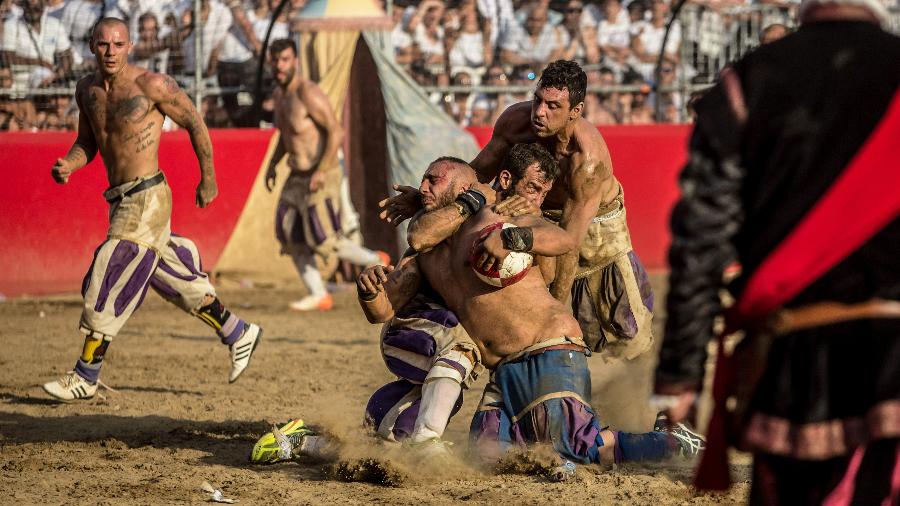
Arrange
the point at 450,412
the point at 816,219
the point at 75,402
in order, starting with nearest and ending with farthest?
the point at 816,219, the point at 450,412, the point at 75,402

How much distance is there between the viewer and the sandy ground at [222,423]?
5.36m

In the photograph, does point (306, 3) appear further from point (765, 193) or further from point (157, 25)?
point (765, 193)

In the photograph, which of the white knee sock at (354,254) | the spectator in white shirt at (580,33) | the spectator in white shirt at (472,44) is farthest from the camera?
the spectator in white shirt at (580,33)

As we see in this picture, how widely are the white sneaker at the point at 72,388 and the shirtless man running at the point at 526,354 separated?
235cm

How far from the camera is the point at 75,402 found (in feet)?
24.5

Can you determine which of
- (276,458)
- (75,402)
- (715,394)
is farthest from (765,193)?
(75,402)

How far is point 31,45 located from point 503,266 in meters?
7.61

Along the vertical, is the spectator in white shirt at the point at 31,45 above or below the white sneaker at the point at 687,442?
above

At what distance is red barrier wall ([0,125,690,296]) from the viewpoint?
38.0ft

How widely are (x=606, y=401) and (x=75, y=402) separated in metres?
2.99

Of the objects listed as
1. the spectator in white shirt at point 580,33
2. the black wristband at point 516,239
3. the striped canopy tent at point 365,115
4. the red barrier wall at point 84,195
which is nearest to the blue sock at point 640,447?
the black wristband at point 516,239

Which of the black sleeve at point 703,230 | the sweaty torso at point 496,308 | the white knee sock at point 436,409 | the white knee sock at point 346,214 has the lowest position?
the white knee sock at point 346,214

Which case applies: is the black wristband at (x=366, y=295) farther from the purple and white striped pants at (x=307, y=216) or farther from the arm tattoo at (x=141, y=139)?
the purple and white striped pants at (x=307, y=216)

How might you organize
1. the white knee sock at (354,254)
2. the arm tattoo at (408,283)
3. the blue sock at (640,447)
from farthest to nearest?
1. the white knee sock at (354,254)
2. the arm tattoo at (408,283)
3. the blue sock at (640,447)
